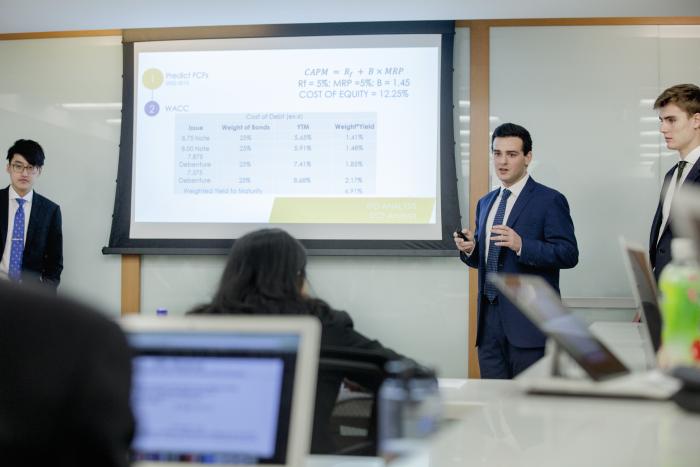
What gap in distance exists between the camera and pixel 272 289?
1.80 m

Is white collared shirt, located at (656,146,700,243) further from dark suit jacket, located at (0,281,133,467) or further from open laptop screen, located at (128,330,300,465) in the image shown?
dark suit jacket, located at (0,281,133,467)

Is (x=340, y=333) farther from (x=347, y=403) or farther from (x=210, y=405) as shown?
(x=210, y=405)

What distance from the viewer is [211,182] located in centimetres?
468

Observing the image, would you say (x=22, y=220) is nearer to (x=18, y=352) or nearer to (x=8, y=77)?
(x=8, y=77)

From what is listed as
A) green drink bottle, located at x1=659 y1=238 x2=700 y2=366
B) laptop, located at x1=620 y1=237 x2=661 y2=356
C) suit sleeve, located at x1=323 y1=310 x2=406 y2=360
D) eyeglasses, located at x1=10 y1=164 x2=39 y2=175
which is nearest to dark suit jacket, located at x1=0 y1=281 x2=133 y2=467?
suit sleeve, located at x1=323 y1=310 x2=406 y2=360

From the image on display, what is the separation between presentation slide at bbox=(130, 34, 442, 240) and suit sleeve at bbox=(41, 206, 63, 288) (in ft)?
1.45

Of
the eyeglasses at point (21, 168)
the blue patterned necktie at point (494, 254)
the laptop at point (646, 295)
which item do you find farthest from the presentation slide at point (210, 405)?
the eyeglasses at point (21, 168)

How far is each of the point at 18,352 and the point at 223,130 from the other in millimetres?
4260

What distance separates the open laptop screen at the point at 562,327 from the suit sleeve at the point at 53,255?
3596 mm

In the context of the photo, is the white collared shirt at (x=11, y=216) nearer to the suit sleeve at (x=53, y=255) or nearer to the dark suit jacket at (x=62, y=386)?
the suit sleeve at (x=53, y=255)

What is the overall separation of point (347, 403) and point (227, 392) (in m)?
0.64

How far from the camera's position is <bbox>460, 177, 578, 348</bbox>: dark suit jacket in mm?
3293

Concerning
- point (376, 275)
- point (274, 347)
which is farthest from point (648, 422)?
point (376, 275)

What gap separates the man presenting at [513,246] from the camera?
10.8 feet
